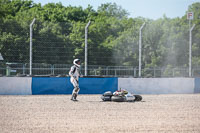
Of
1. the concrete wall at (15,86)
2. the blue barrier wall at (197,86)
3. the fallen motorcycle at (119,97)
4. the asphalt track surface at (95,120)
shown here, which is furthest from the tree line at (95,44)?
the asphalt track surface at (95,120)

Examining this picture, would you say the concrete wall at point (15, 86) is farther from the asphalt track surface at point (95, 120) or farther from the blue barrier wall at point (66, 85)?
the asphalt track surface at point (95, 120)

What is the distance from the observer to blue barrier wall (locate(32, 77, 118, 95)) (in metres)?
19.5

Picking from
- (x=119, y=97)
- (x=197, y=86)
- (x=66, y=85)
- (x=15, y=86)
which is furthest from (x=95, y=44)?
(x=119, y=97)

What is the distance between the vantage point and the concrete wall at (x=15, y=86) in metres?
19.0

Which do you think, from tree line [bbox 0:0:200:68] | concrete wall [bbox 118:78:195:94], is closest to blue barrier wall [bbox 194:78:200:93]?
concrete wall [bbox 118:78:195:94]

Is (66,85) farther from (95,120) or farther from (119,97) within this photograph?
(95,120)

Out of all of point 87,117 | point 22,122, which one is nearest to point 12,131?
point 22,122

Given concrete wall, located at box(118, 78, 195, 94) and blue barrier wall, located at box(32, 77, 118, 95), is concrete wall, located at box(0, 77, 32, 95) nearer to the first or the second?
blue barrier wall, located at box(32, 77, 118, 95)

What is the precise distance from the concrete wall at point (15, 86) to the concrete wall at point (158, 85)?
4.63 metres

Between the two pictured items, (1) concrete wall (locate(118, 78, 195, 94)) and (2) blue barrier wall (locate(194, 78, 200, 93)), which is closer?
(1) concrete wall (locate(118, 78, 195, 94))

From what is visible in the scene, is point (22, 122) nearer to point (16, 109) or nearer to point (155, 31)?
point (16, 109)

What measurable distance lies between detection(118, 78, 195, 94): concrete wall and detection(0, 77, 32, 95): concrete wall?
463 centimetres

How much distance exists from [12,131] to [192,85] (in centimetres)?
1581

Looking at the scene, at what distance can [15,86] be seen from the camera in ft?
63.2
